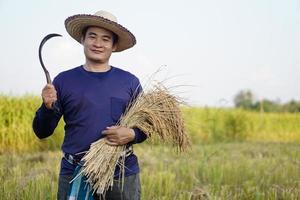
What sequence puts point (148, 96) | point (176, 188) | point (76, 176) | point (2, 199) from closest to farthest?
point (76, 176)
point (148, 96)
point (2, 199)
point (176, 188)

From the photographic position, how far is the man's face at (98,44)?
98.1 inches

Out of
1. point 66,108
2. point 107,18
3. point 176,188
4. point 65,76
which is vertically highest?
point 107,18

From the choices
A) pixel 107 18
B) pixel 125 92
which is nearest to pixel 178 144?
pixel 125 92

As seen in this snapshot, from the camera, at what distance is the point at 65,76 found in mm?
2518

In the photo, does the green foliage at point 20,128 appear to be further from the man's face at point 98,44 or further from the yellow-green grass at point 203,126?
the man's face at point 98,44

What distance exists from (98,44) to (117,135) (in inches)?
20.0

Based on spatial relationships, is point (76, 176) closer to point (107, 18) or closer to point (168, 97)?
point (168, 97)

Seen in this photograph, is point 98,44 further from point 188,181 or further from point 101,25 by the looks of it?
point 188,181

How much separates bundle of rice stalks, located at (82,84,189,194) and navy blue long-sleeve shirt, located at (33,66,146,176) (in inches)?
2.0

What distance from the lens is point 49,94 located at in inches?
91.5

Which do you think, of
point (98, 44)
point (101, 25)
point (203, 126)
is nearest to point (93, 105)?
point (98, 44)

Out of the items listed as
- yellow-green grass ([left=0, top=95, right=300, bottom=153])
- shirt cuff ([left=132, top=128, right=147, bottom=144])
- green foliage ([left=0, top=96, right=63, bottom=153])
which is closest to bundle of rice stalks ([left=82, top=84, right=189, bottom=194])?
shirt cuff ([left=132, top=128, right=147, bottom=144])

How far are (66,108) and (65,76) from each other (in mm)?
173

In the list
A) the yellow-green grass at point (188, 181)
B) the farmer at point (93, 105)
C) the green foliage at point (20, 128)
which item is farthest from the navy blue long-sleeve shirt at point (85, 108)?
the green foliage at point (20, 128)
